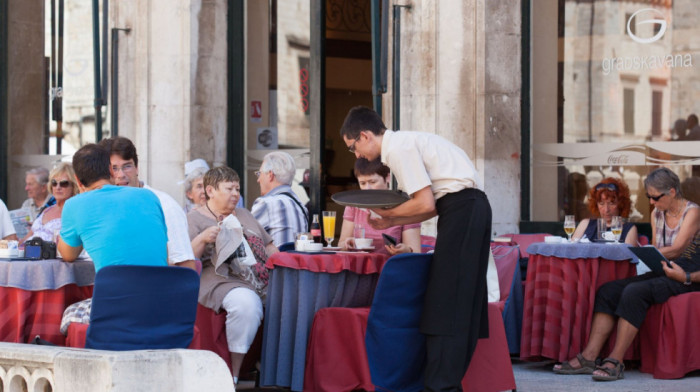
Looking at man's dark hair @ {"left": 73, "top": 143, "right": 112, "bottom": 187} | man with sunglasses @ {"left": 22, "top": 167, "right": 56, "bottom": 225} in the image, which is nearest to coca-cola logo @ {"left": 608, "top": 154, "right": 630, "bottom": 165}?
man's dark hair @ {"left": 73, "top": 143, "right": 112, "bottom": 187}

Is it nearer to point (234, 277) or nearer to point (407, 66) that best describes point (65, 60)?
point (407, 66)

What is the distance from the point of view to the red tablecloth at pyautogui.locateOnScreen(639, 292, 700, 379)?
773 cm

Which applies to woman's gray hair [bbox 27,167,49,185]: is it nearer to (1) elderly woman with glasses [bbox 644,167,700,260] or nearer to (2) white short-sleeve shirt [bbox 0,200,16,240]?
(2) white short-sleeve shirt [bbox 0,200,16,240]

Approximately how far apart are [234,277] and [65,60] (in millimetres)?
7439

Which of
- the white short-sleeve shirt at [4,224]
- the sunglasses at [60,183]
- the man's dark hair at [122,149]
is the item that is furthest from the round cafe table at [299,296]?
the white short-sleeve shirt at [4,224]

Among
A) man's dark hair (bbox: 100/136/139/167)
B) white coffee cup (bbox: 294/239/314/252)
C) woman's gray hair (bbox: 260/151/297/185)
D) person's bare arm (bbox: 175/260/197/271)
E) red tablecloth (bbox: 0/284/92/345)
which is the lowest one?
red tablecloth (bbox: 0/284/92/345)

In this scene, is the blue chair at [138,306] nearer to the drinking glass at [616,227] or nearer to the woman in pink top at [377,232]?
the woman in pink top at [377,232]

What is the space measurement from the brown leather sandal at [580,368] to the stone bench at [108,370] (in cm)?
401

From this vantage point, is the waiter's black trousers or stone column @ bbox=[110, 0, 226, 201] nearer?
the waiter's black trousers

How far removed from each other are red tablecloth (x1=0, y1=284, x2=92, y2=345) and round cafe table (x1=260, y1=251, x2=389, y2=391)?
4.53ft

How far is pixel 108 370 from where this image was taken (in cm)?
412

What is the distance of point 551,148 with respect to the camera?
10.0 meters

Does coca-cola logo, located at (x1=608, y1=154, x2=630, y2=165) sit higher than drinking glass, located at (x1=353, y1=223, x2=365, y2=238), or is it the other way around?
coca-cola logo, located at (x1=608, y1=154, x2=630, y2=165)

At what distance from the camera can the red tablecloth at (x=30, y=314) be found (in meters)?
5.90
